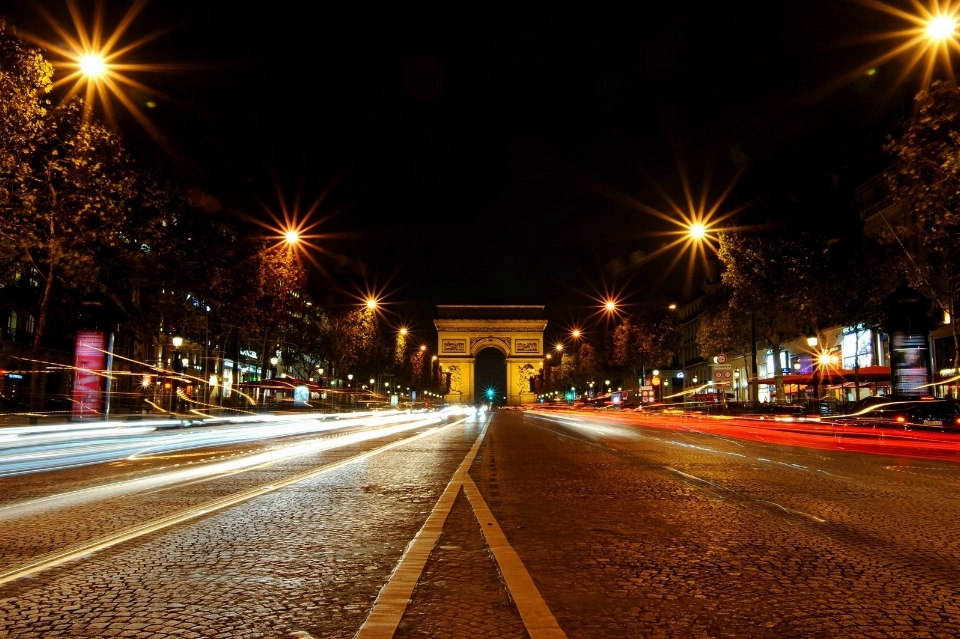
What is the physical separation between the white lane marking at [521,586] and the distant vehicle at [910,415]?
Answer: 82.1 feet

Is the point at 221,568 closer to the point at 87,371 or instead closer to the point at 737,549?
the point at 737,549

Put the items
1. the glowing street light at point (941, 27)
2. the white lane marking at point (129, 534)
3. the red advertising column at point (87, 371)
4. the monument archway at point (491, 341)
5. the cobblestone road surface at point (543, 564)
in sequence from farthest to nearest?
1. the monument archway at point (491, 341)
2. the red advertising column at point (87, 371)
3. the glowing street light at point (941, 27)
4. the white lane marking at point (129, 534)
5. the cobblestone road surface at point (543, 564)

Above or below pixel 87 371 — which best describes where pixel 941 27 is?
above

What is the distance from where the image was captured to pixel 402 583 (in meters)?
4.78

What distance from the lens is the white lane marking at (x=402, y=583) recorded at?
12.6ft

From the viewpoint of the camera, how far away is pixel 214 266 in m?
36.8

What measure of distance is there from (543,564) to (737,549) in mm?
1677

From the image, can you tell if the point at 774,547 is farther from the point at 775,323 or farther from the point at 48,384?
the point at 48,384

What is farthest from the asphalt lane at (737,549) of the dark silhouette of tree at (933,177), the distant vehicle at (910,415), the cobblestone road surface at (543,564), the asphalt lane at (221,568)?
the distant vehicle at (910,415)

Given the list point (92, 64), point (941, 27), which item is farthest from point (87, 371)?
point (941, 27)

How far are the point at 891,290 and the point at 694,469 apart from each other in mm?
33101

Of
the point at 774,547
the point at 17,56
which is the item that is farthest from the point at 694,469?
the point at 17,56

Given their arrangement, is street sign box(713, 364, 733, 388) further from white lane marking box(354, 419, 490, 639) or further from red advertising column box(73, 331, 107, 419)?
white lane marking box(354, 419, 490, 639)

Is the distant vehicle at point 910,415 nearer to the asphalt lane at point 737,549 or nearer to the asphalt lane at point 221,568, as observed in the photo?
A: the asphalt lane at point 737,549
